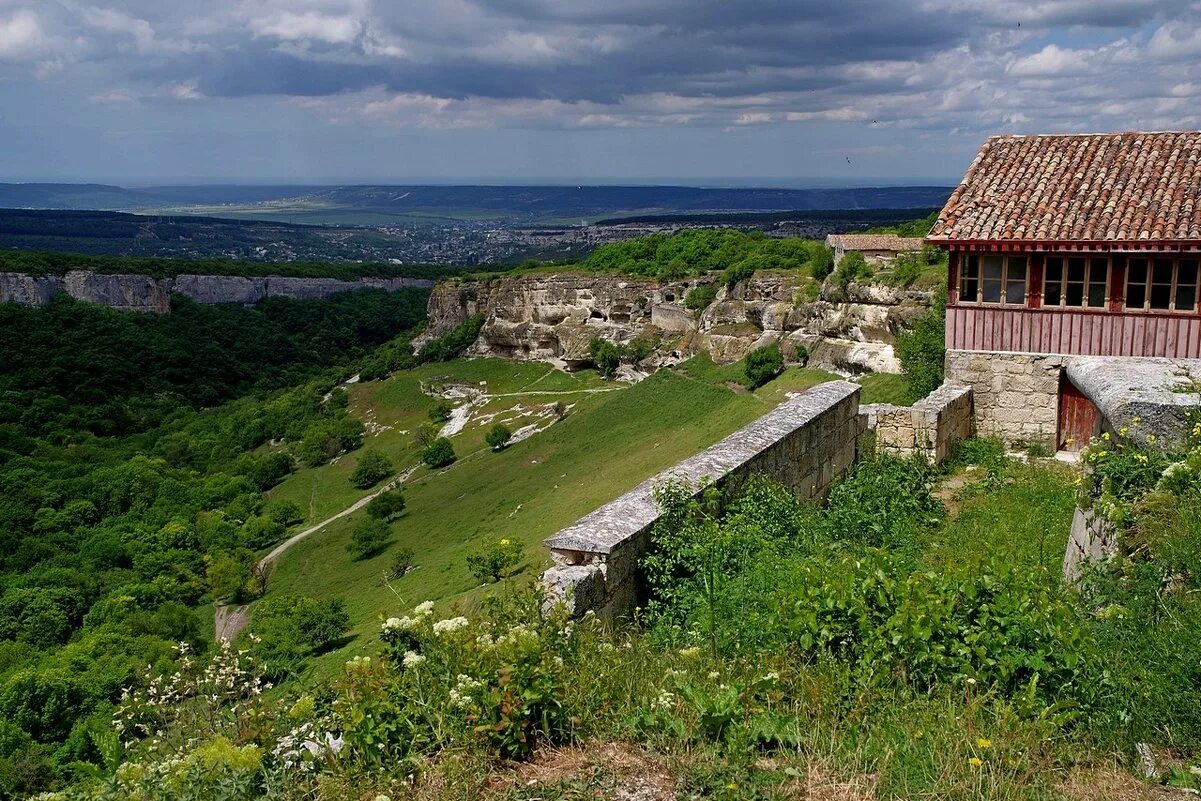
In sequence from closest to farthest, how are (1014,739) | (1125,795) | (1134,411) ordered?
(1125,795) → (1014,739) → (1134,411)

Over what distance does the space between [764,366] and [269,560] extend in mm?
23074

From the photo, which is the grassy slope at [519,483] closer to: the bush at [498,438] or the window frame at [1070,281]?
the bush at [498,438]

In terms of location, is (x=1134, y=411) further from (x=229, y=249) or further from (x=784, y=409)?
(x=229, y=249)

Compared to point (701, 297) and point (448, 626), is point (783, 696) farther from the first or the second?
point (701, 297)

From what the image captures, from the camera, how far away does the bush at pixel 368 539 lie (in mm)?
34219

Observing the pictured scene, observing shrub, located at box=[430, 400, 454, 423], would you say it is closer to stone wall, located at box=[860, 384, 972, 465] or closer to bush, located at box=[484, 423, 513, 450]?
bush, located at box=[484, 423, 513, 450]

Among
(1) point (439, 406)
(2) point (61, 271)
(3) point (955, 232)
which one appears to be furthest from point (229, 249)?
(3) point (955, 232)

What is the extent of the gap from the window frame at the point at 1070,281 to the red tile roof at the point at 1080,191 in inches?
15.5

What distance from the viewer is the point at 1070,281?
1407 centimetres

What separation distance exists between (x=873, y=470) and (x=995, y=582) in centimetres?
561

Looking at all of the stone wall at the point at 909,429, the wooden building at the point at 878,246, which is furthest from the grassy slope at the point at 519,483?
the stone wall at the point at 909,429

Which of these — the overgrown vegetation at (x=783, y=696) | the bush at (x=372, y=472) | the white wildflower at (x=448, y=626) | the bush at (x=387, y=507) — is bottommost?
the bush at (x=372, y=472)

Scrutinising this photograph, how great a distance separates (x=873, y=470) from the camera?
10227 mm

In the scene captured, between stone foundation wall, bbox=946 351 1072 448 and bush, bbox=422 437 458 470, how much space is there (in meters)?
32.3
